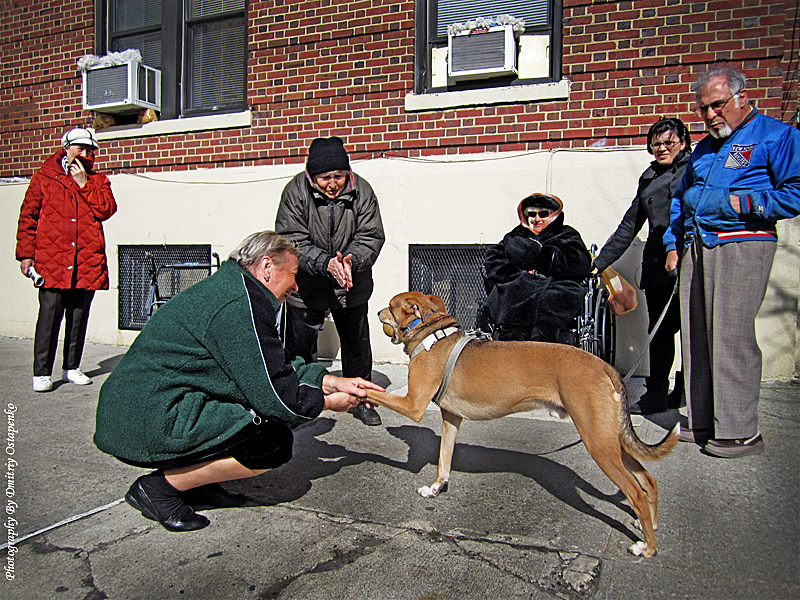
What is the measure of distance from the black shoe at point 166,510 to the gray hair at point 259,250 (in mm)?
1107

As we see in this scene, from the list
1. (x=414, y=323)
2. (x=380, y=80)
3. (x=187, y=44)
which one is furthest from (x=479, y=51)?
(x=187, y=44)

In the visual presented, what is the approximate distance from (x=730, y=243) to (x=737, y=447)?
1.20 meters

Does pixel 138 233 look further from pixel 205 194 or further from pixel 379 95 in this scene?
pixel 379 95

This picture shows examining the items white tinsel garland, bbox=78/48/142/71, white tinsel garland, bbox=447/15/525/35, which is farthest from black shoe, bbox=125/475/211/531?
white tinsel garland, bbox=78/48/142/71

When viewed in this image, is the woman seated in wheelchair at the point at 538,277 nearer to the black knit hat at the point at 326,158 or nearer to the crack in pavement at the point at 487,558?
the black knit hat at the point at 326,158

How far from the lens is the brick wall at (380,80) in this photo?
5480mm

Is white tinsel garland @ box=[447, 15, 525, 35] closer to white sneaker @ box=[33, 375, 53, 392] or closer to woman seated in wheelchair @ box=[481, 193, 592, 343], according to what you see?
woman seated in wheelchair @ box=[481, 193, 592, 343]

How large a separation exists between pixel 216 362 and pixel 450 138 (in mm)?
4190

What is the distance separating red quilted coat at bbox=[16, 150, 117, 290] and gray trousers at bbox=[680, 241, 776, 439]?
15.7 ft

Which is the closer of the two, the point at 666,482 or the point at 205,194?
the point at 666,482

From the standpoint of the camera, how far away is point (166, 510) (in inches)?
116

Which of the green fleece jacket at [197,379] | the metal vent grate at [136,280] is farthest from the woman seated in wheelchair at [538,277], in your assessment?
the metal vent grate at [136,280]

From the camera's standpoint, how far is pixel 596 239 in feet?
19.1

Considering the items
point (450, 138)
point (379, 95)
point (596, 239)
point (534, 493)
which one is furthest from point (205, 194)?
point (534, 493)
